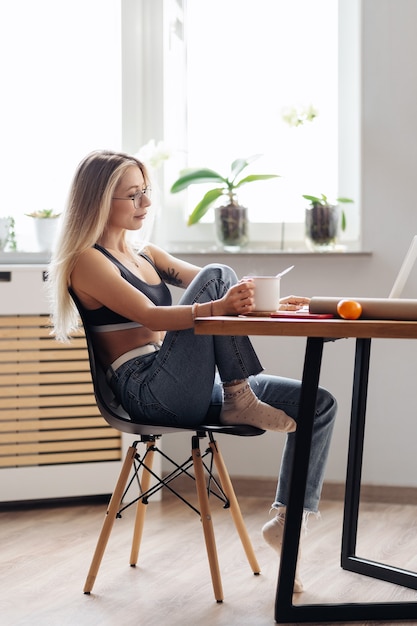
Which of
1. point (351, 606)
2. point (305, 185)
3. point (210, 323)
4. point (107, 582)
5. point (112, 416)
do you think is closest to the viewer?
point (210, 323)

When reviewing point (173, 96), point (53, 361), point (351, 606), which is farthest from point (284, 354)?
point (351, 606)

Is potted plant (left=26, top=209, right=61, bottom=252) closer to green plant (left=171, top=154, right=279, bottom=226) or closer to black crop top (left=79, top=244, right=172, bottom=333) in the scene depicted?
green plant (left=171, top=154, right=279, bottom=226)

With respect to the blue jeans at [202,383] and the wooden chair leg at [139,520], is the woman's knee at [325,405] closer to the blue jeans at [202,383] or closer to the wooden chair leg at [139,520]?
the blue jeans at [202,383]

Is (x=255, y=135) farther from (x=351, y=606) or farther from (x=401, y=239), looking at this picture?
(x=351, y=606)

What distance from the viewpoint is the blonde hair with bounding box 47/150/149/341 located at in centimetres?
222

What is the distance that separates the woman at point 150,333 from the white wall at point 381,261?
2.97 feet

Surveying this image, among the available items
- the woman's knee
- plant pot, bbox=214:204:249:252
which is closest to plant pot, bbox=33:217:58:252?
plant pot, bbox=214:204:249:252

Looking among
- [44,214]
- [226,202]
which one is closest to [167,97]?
[226,202]

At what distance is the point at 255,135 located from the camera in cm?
342

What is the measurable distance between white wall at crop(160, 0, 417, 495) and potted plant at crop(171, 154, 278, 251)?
0.13m

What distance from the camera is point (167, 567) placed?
2.43 metres

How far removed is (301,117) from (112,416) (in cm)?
153

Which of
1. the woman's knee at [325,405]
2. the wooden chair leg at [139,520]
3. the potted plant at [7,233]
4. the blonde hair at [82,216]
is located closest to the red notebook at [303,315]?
the woman's knee at [325,405]

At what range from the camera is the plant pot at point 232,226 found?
3248mm
